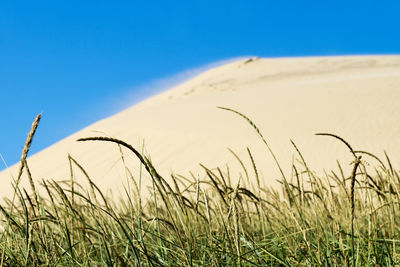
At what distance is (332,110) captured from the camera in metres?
19.5

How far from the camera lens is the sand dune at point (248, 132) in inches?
591

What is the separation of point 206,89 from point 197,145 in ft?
64.5

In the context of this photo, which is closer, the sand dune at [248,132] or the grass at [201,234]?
the grass at [201,234]

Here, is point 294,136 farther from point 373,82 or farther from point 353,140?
point 373,82

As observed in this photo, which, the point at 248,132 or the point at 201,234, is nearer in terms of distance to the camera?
the point at 201,234

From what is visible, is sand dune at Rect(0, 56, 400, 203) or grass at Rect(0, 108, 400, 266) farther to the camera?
Answer: sand dune at Rect(0, 56, 400, 203)

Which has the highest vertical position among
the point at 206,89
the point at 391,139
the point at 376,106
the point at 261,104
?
the point at 206,89

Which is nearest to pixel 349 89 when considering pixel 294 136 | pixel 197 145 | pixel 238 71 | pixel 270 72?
pixel 294 136

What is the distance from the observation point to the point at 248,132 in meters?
17.2

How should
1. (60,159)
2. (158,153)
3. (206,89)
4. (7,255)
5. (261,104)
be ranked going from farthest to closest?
1. (206,89)
2. (261,104)
3. (60,159)
4. (158,153)
5. (7,255)

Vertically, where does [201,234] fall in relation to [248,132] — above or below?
below

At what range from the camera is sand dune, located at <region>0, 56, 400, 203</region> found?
15.0 meters

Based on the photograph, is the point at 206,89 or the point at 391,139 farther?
the point at 206,89

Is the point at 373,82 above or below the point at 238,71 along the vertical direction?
below
